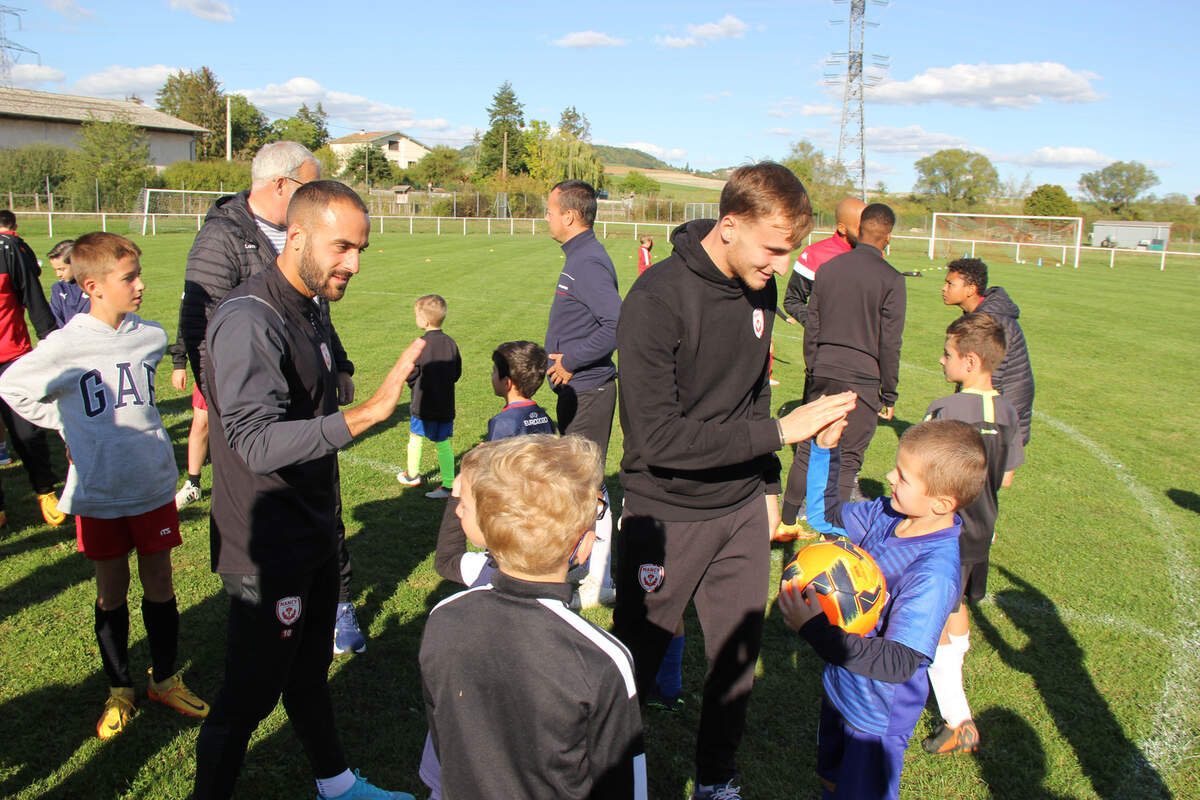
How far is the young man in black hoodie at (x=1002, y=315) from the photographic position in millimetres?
5078

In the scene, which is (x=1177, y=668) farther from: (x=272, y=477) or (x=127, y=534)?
(x=127, y=534)

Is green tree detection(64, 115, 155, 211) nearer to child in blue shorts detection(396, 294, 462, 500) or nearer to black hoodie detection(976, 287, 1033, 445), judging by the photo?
child in blue shorts detection(396, 294, 462, 500)

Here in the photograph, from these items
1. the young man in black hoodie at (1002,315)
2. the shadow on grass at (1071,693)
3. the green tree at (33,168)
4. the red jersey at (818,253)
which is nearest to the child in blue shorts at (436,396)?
the red jersey at (818,253)

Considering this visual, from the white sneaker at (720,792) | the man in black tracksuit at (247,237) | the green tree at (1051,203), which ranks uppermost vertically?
the green tree at (1051,203)

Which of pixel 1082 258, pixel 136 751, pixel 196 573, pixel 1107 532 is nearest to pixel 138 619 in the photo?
pixel 196 573

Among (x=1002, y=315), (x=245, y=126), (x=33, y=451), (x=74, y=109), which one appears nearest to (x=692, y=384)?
(x=1002, y=315)

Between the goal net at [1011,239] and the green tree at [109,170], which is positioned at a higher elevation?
the green tree at [109,170]

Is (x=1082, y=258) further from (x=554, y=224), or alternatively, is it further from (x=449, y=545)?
(x=449, y=545)

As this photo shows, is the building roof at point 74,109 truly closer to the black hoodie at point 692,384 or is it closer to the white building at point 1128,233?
the black hoodie at point 692,384

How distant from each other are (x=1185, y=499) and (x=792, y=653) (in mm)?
5170

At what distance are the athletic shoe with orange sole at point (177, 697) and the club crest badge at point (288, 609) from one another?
4.76 feet

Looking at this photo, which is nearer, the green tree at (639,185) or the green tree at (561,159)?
the green tree at (561,159)

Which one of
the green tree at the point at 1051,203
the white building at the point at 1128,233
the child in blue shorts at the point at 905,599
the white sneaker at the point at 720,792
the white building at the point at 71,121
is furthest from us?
the green tree at the point at 1051,203

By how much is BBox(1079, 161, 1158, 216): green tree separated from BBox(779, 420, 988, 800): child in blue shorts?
9096 centimetres
